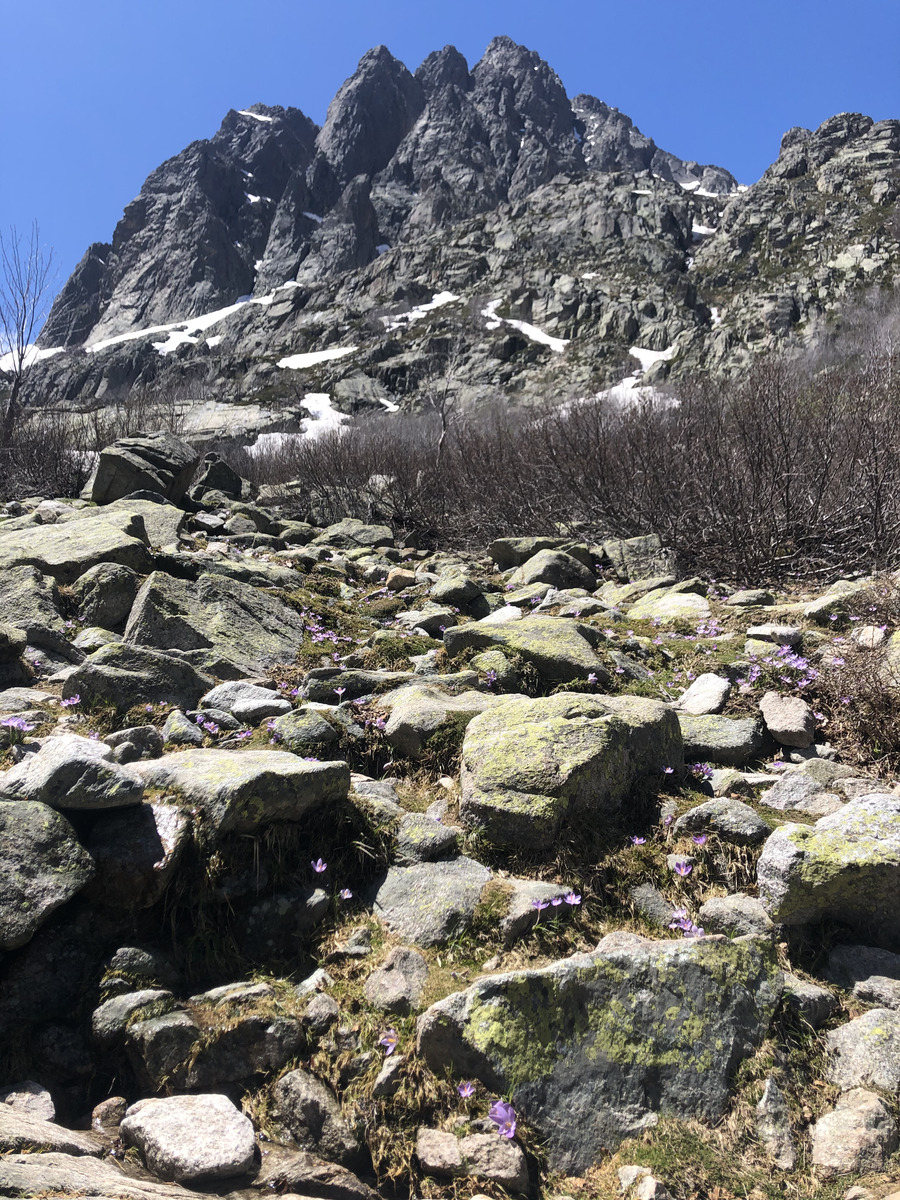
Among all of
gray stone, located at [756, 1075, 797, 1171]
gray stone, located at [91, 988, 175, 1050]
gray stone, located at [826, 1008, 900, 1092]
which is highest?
gray stone, located at [91, 988, 175, 1050]

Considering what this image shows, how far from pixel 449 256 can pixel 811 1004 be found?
91.9 meters

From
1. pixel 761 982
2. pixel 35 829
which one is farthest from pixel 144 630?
pixel 761 982

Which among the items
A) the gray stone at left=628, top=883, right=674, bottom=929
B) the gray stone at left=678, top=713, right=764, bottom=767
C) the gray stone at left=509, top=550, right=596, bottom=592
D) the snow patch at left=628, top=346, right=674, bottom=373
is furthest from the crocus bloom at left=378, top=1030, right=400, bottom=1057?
the snow patch at left=628, top=346, right=674, bottom=373

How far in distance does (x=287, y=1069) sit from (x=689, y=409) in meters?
9.26

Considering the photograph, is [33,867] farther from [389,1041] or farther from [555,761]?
[555,761]

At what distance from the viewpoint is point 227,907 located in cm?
223

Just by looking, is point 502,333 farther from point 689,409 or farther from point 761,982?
point 761,982

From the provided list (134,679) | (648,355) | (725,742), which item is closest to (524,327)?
(648,355)

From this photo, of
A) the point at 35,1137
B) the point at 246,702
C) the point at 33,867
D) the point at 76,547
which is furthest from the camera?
the point at 76,547

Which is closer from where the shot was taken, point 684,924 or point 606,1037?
point 606,1037

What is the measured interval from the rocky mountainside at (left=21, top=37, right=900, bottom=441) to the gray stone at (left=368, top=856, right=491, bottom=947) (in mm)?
22547

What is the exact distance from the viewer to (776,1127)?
1655 mm

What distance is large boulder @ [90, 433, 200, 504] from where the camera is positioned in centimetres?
912

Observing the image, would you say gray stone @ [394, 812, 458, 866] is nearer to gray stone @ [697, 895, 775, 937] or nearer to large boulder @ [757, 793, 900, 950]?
gray stone @ [697, 895, 775, 937]
